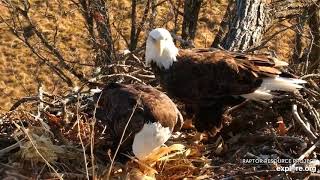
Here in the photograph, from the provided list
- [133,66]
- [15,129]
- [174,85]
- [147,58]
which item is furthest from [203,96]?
[15,129]

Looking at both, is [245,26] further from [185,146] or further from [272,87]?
[185,146]

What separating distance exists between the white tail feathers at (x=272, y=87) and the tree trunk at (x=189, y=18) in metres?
2.53

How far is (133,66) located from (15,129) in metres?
1.35

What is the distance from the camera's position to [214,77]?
431 centimetres

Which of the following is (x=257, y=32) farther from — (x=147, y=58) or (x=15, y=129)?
(x=15, y=129)

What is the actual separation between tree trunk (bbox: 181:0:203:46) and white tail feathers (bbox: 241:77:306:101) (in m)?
2.53

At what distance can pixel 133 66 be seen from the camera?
519cm

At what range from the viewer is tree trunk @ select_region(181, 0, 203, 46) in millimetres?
6765

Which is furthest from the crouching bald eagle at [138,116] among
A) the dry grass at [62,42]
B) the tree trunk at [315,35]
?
the dry grass at [62,42]

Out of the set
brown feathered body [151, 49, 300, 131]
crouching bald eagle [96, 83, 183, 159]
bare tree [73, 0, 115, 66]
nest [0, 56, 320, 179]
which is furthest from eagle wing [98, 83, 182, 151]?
bare tree [73, 0, 115, 66]

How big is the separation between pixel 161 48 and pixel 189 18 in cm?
252

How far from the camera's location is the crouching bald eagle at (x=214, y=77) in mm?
4289

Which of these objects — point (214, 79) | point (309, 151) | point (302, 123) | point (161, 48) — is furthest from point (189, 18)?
point (309, 151)

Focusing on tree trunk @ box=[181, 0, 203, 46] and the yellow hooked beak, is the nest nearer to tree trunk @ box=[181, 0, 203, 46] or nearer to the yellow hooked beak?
the yellow hooked beak
